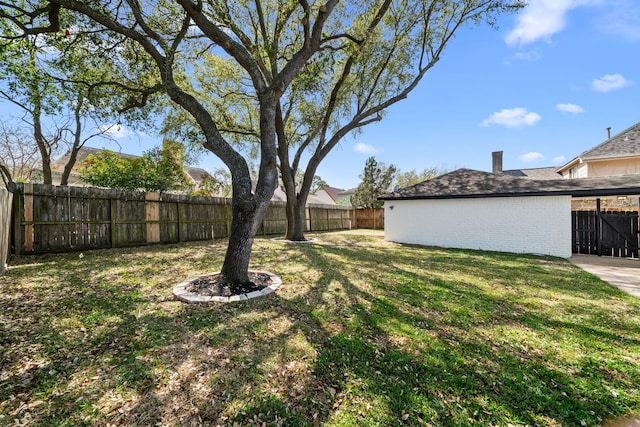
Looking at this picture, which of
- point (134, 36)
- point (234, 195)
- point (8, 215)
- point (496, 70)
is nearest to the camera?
point (234, 195)

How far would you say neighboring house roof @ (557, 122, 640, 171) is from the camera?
13320 millimetres

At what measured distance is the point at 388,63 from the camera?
9.97m

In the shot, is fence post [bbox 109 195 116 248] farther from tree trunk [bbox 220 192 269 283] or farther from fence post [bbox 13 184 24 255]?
tree trunk [bbox 220 192 269 283]

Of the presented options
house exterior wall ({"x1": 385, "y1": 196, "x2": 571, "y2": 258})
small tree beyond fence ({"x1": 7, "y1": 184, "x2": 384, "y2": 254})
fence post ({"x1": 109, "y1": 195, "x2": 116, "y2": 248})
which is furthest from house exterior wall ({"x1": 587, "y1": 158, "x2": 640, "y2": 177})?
fence post ({"x1": 109, "y1": 195, "x2": 116, "y2": 248})

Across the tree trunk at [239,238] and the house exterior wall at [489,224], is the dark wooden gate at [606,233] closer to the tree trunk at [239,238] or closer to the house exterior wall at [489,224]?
the house exterior wall at [489,224]

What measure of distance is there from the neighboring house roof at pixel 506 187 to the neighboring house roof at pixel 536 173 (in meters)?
11.7

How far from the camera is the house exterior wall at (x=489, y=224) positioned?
8336 millimetres

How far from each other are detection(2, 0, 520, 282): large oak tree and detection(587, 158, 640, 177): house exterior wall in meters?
12.7

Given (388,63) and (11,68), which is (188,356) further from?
(388,63)

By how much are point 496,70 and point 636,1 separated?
315 cm

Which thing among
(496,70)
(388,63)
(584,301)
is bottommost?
(584,301)

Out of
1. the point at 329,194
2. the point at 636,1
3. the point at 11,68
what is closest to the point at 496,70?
the point at 636,1

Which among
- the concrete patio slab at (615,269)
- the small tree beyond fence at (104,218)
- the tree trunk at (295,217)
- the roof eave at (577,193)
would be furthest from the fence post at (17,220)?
the roof eave at (577,193)

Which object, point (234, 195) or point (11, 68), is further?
point (11, 68)
